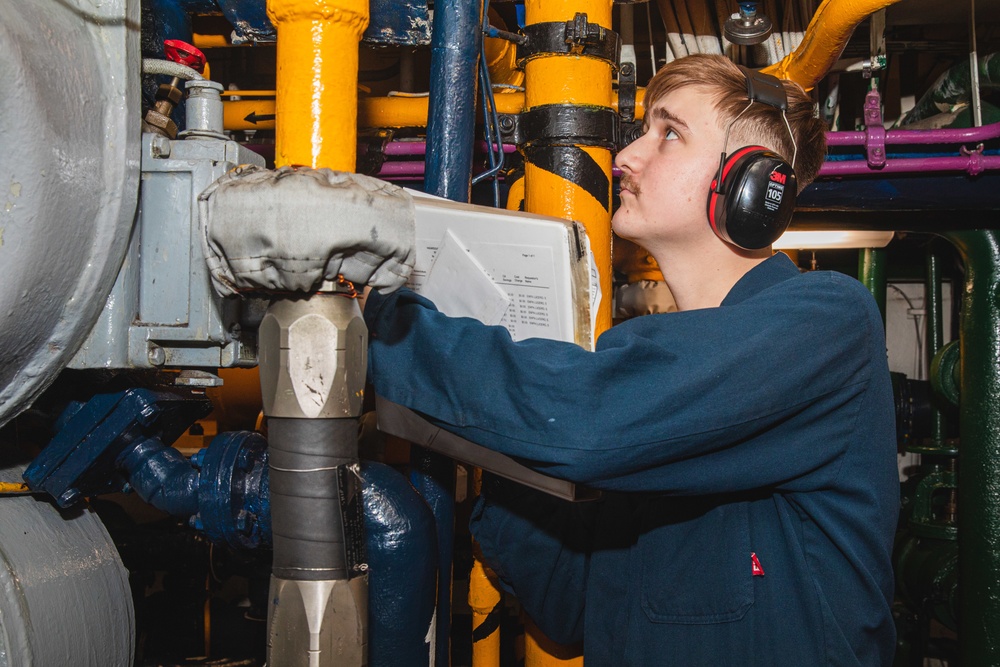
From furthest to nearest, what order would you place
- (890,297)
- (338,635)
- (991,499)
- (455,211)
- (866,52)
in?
(890,297), (866,52), (991,499), (455,211), (338,635)

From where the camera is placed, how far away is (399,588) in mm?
1351

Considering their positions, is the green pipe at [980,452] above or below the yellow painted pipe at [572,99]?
below

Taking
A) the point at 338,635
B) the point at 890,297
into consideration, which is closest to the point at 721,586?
the point at 338,635

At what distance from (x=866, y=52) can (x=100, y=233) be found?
3.22m

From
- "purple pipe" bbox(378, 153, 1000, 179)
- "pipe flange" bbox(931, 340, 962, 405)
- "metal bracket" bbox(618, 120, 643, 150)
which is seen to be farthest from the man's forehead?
"pipe flange" bbox(931, 340, 962, 405)

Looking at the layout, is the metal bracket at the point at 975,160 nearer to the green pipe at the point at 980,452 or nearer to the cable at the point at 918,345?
the green pipe at the point at 980,452

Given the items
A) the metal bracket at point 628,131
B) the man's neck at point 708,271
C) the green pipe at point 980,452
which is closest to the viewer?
the man's neck at point 708,271

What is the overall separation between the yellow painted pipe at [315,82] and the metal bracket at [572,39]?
0.53 metres

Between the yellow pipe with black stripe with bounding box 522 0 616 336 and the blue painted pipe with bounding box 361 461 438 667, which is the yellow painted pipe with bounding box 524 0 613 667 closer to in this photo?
the yellow pipe with black stripe with bounding box 522 0 616 336

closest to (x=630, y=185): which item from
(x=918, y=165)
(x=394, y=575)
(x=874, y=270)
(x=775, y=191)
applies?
(x=775, y=191)

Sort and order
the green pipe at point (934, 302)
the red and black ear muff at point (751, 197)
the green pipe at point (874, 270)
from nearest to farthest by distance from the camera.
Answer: the red and black ear muff at point (751, 197)
the green pipe at point (874, 270)
the green pipe at point (934, 302)

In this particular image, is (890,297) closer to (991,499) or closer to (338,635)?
(991,499)

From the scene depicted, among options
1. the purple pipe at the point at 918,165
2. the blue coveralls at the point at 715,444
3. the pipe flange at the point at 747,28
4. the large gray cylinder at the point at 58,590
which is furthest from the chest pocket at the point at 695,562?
the pipe flange at the point at 747,28

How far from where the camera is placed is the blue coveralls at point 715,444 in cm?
111
